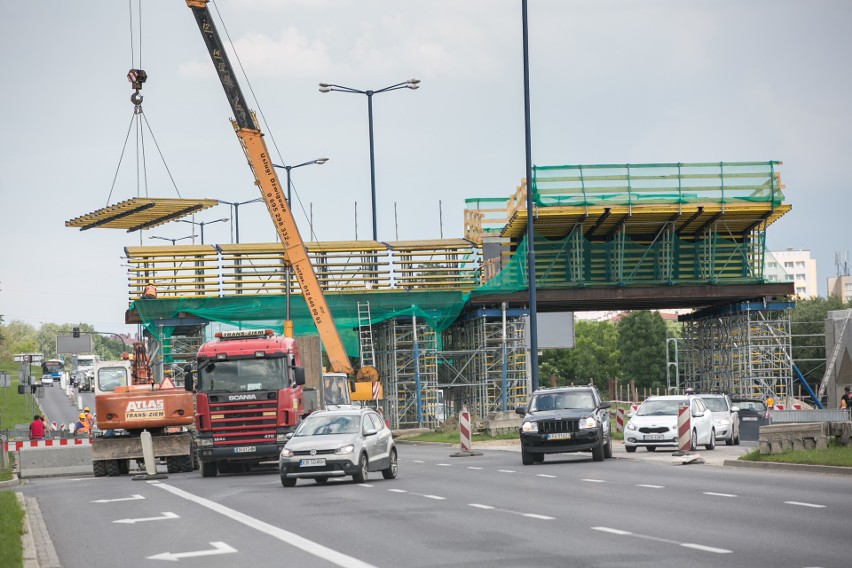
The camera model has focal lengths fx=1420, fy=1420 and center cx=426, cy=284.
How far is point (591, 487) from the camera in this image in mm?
23953

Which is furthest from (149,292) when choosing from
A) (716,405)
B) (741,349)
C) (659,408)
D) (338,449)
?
(338,449)

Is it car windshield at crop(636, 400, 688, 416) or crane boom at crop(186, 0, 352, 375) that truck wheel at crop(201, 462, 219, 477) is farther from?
crane boom at crop(186, 0, 352, 375)

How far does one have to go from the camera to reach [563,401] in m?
32.8

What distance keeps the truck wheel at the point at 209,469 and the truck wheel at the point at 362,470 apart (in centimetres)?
682

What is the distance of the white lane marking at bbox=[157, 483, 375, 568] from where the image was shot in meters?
13.8

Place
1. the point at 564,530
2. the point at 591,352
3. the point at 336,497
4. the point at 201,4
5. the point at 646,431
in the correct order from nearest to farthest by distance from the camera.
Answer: the point at 564,530 < the point at 336,497 < the point at 646,431 < the point at 201,4 < the point at 591,352

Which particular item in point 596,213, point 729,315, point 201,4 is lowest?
point 729,315

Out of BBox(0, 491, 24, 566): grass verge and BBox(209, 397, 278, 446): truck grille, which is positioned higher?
BBox(209, 397, 278, 446): truck grille

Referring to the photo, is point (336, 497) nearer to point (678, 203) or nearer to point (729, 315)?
point (678, 203)

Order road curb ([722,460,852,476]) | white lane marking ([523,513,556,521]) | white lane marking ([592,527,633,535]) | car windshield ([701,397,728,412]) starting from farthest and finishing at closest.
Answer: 1. car windshield ([701,397,728,412])
2. road curb ([722,460,852,476])
3. white lane marking ([523,513,556,521])
4. white lane marking ([592,527,633,535])

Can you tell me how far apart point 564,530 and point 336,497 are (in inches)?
297

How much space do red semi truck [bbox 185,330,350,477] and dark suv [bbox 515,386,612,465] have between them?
18.4 feet

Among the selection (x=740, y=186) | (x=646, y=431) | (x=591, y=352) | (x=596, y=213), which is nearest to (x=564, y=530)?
(x=646, y=431)

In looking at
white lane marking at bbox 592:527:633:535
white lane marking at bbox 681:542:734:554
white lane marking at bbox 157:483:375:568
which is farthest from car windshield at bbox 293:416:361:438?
white lane marking at bbox 681:542:734:554
